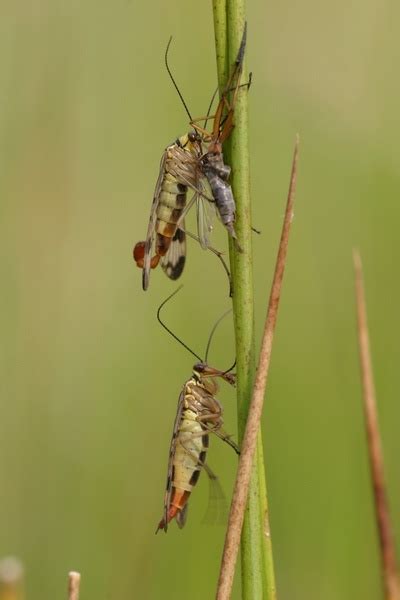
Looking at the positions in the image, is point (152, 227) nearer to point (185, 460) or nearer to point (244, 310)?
point (185, 460)

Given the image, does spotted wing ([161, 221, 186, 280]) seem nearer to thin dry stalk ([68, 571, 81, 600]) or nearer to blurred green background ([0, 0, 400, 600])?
blurred green background ([0, 0, 400, 600])

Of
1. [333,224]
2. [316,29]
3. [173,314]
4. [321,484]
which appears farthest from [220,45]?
[316,29]

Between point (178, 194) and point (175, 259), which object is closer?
point (178, 194)

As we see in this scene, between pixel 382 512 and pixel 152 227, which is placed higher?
pixel 152 227

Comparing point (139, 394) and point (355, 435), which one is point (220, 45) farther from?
point (139, 394)

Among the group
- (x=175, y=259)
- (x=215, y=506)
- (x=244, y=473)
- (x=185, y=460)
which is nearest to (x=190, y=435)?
(x=185, y=460)

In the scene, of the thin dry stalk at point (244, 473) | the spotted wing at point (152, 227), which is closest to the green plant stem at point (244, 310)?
the thin dry stalk at point (244, 473)
